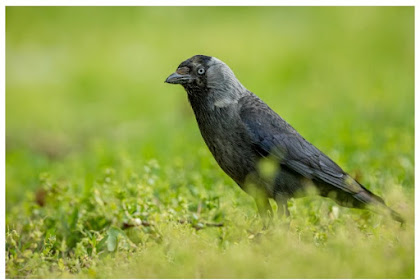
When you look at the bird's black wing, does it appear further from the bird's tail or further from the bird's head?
the bird's head

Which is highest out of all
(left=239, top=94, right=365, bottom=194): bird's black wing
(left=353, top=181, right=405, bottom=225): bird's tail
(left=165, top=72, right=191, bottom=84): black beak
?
(left=165, top=72, right=191, bottom=84): black beak

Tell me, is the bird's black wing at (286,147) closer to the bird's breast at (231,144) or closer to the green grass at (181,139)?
the bird's breast at (231,144)

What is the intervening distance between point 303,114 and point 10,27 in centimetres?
535

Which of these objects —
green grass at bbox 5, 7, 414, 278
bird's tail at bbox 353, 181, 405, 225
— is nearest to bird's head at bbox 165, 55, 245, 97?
green grass at bbox 5, 7, 414, 278

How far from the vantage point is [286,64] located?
1187 cm

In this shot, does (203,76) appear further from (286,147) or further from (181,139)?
(181,139)

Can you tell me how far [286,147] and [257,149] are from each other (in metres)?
0.25

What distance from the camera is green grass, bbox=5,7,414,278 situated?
455 cm

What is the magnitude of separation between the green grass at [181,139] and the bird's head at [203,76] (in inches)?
31.6

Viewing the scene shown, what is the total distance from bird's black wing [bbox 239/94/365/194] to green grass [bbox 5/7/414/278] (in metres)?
0.32

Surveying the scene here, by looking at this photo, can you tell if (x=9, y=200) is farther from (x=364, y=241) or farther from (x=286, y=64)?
(x=286, y=64)

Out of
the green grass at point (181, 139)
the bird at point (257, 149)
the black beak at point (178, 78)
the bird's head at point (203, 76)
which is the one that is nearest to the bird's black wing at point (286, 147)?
the bird at point (257, 149)

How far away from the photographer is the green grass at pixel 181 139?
4551 millimetres

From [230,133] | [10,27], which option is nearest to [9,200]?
[230,133]
